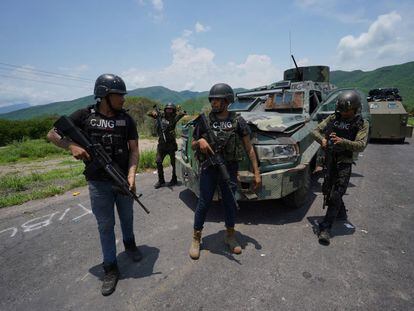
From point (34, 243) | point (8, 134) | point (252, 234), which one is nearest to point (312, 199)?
point (252, 234)

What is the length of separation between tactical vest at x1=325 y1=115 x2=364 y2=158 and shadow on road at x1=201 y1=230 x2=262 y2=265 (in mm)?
1530

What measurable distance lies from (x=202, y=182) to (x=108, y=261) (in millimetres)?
1226

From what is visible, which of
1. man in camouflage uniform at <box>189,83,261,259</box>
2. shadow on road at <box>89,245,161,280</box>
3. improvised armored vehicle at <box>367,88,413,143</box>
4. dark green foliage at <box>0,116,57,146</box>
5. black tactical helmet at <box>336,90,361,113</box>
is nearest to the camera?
shadow on road at <box>89,245,161,280</box>

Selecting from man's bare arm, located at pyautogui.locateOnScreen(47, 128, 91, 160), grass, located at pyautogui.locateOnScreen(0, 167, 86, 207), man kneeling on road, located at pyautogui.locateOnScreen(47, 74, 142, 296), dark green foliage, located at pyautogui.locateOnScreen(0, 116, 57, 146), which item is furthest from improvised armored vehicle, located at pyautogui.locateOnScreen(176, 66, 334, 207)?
dark green foliage, located at pyautogui.locateOnScreen(0, 116, 57, 146)

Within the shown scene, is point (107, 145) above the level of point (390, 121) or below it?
above

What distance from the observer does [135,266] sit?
2.88 meters

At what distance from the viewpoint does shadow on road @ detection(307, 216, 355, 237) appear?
3.41 metres

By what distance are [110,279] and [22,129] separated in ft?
91.7

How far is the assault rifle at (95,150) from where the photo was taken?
2.33m

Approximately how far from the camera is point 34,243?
11.5 feet

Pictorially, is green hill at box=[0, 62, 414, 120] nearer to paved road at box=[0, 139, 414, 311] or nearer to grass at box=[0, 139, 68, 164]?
grass at box=[0, 139, 68, 164]

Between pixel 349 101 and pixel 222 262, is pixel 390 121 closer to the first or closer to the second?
pixel 349 101

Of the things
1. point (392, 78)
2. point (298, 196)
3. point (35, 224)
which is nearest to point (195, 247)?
point (298, 196)

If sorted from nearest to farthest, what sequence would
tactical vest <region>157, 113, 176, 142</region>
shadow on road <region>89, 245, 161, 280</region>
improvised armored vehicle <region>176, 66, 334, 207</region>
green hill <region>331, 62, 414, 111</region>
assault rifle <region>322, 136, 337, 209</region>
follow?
shadow on road <region>89, 245, 161, 280</region>, assault rifle <region>322, 136, 337, 209</region>, improvised armored vehicle <region>176, 66, 334, 207</region>, tactical vest <region>157, 113, 176, 142</region>, green hill <region>331, 62, 414, 111</region>
